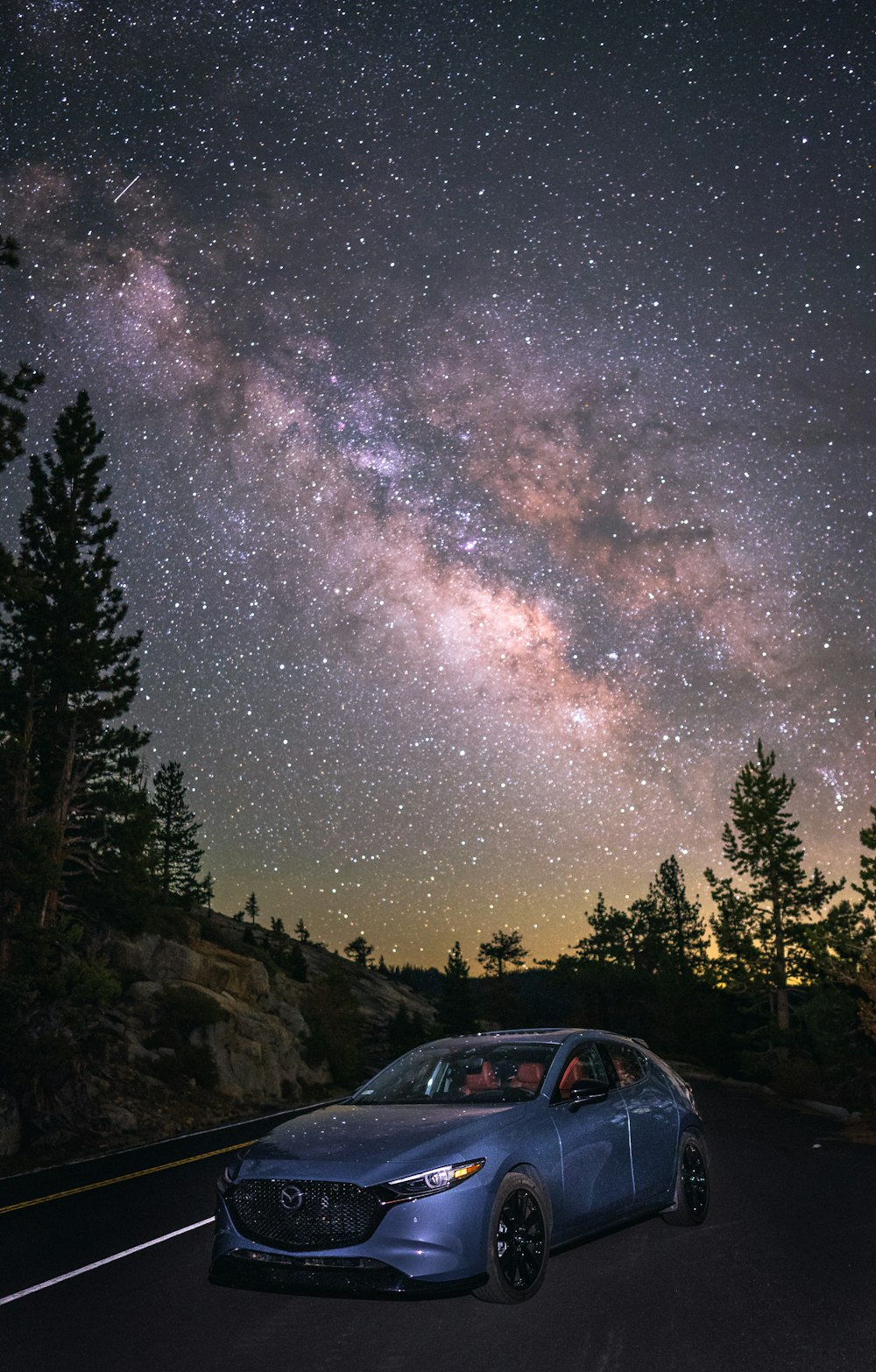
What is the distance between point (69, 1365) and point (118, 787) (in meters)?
31.4

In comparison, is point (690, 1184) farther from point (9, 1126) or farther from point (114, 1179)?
point (9, 1126)

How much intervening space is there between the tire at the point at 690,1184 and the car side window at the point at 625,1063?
24.6 inches

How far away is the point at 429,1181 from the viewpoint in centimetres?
554

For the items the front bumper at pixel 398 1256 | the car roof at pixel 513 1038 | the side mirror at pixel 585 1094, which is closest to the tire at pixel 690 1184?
the car roof at pixel 513 1038

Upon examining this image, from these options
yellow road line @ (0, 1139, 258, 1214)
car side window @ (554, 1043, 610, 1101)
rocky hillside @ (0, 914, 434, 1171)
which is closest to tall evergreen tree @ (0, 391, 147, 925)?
rocky hillside @ (0, 914, 434, 1171)

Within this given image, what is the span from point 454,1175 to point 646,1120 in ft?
8.63

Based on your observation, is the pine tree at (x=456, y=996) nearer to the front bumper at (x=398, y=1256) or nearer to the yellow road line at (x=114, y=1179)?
the yellow road line at (x=114, y=1179)

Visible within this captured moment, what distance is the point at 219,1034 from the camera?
38656mm

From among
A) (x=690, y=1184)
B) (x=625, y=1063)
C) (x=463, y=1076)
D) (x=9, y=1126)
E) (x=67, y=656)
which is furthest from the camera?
(x=67, y=656)

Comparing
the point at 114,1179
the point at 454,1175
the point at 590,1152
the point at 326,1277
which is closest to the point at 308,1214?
the point at 326,1277

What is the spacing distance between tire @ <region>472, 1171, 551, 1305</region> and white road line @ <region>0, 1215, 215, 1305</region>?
3216mm

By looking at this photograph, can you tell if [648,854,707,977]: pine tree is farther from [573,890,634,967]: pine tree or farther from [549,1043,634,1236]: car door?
[549,1043,634,1236]: car door

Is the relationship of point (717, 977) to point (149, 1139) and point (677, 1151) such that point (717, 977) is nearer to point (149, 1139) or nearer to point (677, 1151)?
point (149, 1139)

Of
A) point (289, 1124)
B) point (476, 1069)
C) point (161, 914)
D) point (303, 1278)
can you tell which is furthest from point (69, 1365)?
point (161, 914)
